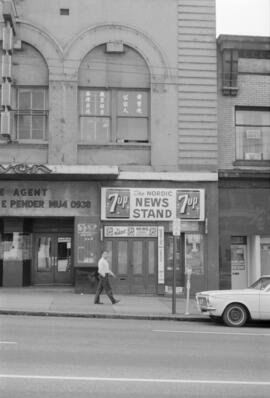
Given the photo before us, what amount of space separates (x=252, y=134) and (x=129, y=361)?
14104 millimetres

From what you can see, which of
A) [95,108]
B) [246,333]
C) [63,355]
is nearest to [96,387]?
[63,355]

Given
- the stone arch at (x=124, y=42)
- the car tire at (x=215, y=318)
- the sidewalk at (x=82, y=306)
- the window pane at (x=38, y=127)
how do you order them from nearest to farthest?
A: the car tire at (x=215, y=318) → the sidewalk at (x=82, y=306) → the window pane at (x=38, y=127) → the stone arch at (x=124, y=42)

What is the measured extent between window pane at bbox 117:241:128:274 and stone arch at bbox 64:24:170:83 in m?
5.89

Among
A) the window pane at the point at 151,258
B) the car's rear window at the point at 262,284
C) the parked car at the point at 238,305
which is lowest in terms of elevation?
the parked car at the point at 238,305

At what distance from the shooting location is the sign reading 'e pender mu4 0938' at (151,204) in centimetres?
2020

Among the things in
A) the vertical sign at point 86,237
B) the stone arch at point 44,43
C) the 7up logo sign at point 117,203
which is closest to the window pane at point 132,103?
the stone arch at point 44,43

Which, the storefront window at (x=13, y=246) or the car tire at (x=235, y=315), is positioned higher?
the storefront window at (x=13, y=246)

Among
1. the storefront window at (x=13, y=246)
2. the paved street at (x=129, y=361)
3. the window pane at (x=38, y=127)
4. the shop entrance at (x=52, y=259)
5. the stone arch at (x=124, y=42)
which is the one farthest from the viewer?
the shop entrance at (x=52, y=259)

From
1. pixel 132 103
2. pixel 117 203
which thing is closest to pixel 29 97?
pixel 132 103

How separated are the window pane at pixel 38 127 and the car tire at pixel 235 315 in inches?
377

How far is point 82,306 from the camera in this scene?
1697cm

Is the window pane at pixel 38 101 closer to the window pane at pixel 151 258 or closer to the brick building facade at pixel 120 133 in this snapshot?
the brick building facade at pixel 120 133

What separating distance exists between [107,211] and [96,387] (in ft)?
43.7

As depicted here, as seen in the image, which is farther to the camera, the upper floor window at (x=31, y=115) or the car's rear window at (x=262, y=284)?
the upper floor window at (x=31, y=115)
